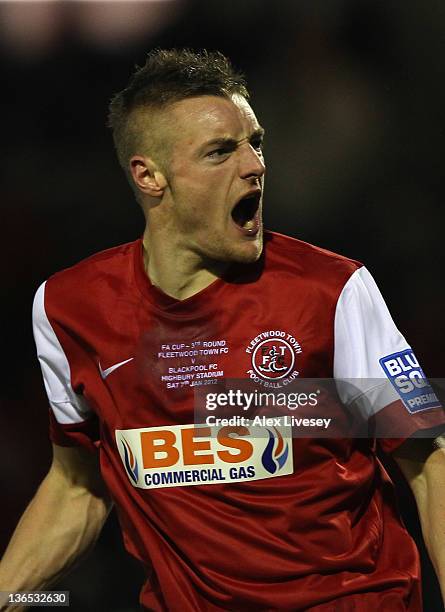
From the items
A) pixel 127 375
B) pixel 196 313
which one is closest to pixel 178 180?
pixel 196 313

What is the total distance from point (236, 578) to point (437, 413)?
57 cm

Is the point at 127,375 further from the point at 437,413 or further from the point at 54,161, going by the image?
the point at 54,161

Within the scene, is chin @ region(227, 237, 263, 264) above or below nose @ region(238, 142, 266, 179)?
below

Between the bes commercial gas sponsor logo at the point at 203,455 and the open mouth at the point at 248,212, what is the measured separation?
456 mm

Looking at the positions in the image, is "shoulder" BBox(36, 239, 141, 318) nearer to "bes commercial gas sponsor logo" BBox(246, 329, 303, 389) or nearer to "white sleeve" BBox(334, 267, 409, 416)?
"bes commercial gas sponsor logo" BBox(246, 329, 303, 389)

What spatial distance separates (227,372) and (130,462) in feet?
0.99

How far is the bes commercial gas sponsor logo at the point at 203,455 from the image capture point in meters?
2.24

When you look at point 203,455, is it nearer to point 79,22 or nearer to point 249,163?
point 249,163

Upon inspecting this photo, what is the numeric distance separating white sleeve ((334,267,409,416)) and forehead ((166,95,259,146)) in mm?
423

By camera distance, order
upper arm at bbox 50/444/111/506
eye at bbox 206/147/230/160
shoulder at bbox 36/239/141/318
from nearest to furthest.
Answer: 1. eye at bbox 206/147/230/160
2. shoulder at bbox 36/239/141/318
3. upper arm at bbox 50/444/111/506

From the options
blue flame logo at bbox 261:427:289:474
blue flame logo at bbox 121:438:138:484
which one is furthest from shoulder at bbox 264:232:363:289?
blue flame logo at bbox 121:438:138:484

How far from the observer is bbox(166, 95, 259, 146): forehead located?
225 cm

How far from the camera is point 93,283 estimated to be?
2.44 meters

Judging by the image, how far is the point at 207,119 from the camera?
225 centimetres
